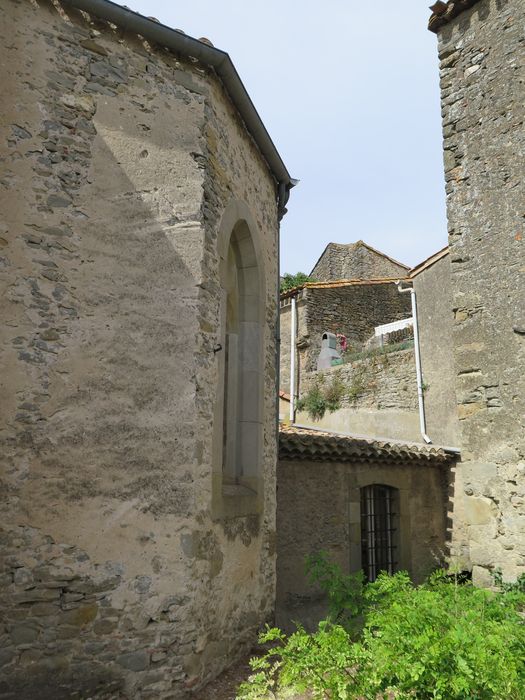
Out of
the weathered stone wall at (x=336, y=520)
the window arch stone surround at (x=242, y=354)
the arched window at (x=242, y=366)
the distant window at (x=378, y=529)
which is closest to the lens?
the window arch stone surround at (x=242, y=354)

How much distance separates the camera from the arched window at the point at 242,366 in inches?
224

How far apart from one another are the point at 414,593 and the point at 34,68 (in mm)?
4986

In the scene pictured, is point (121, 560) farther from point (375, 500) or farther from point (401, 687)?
point (375, 500)

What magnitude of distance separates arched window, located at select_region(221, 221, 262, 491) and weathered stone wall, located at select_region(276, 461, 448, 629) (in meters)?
1.79

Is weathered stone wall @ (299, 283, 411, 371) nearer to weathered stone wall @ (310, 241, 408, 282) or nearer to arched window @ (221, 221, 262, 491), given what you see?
weathered stone wall @ (310, 241, 408, 282)

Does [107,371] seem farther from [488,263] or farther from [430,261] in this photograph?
[430,261]

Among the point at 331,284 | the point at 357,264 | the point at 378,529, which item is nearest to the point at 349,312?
the point at 331,284

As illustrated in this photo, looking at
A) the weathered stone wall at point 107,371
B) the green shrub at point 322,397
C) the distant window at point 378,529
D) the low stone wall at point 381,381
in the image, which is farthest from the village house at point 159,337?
the green shrub at point 322,397

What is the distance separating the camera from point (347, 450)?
26.6 feet

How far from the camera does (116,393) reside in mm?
4328

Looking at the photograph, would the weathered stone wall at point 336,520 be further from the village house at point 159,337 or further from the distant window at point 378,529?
the village house at point 159,337

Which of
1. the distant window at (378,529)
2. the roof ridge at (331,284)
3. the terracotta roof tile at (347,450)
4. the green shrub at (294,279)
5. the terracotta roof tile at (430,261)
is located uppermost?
the green shrub at (294,279)

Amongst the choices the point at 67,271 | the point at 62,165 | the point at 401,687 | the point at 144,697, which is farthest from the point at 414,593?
the point at 62,165

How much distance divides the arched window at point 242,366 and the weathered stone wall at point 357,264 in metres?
14.3
